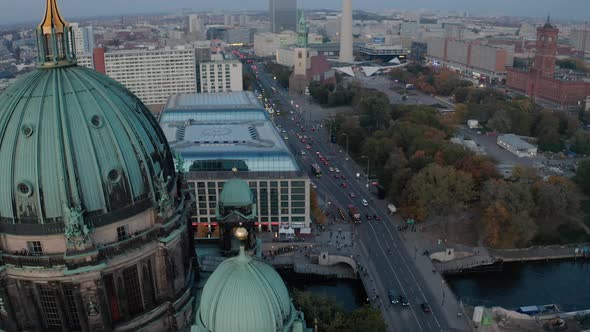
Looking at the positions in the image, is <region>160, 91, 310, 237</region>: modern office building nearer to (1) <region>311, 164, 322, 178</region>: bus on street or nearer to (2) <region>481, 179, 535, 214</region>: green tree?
(1) <region>311, 164, 322, 178</region>: bus on street

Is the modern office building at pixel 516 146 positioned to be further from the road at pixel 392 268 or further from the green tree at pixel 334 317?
the green tree at pixel 334 317

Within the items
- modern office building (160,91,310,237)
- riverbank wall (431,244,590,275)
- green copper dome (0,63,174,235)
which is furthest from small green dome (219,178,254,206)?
riverbank wall (431,244,590,275)

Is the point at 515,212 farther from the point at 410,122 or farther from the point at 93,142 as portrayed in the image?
the point at 93,142

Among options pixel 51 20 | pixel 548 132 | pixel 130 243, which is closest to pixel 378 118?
pixel 548 132

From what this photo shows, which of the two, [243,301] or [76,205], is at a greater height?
[76,205]

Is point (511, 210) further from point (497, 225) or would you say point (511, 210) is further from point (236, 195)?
point (236, 195)

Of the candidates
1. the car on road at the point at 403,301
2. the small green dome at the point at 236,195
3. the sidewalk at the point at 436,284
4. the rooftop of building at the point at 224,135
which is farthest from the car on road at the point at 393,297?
the small green dome at the point at 236,195

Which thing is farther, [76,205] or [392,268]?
[392,268]
